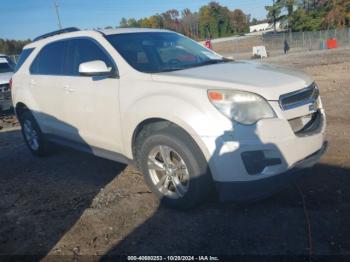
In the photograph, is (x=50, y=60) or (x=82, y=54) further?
(x=50, y=60)

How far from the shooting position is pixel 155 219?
4.03 metres

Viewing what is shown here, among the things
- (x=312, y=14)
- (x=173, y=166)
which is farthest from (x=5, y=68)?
(x=312, y=14)

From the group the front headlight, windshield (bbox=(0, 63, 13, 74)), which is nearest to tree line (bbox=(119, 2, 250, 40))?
windshield (bbox=(0, 63, 13, 74))

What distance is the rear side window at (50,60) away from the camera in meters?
5.48

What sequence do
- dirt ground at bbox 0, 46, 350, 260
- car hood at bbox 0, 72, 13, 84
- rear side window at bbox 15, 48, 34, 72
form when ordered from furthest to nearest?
1. car hood at bbox 0, 72, 13, 84
2. rear side window at bbox 15, 48, 34, 72
3. dirt ground at bbox 0, 46, 350, 260

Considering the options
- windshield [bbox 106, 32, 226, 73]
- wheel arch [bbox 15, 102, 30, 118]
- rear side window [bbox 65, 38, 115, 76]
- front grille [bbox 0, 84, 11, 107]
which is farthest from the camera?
front grille [bbox 0, 84, 11, 107]

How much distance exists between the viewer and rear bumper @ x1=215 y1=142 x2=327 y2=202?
3.57m

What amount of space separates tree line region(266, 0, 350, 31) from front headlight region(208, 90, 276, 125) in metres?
56.0

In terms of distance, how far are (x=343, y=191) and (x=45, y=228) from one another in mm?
3144

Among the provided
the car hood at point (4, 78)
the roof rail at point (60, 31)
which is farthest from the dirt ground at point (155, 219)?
the car hood at point (4, 78)

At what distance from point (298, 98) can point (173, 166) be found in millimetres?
1397

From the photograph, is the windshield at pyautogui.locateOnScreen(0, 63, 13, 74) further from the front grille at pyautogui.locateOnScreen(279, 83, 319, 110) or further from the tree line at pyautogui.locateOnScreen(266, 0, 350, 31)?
the tree line at pyautogui.locateOnScreen(266, 0, 350, 31)

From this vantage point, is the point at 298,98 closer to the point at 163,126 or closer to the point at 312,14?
the point at 163,126

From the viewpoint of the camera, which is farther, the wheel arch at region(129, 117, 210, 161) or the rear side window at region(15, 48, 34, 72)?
the rear side window at region(15, 48, 34, 72)
